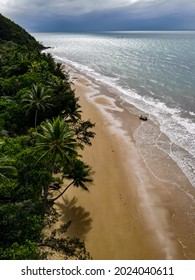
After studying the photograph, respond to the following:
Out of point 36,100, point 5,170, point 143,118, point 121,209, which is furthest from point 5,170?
point 143,118

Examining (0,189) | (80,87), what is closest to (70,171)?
(0,189)

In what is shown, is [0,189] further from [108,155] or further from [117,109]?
[117,109]

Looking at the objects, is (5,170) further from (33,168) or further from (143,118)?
(143,118)

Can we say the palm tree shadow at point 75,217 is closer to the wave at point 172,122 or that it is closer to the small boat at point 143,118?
the wave at point 172,122

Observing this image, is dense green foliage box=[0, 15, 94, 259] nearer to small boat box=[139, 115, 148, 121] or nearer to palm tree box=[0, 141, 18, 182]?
palm tree box=[0, 141, 18, 182]

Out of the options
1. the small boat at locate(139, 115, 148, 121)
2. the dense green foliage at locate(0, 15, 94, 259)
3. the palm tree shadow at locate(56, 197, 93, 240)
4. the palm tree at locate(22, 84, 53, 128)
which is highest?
the palm tree at locate(22, 84, 53, 128)

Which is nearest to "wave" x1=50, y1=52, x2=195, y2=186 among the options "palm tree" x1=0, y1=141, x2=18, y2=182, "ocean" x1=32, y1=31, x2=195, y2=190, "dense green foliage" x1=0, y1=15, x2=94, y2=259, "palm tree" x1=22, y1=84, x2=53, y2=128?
"ocean" x1=32, y1=31, x2=195, y2=190
